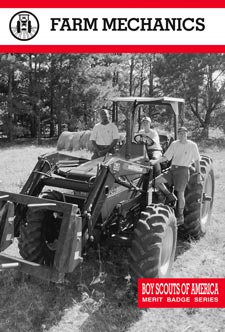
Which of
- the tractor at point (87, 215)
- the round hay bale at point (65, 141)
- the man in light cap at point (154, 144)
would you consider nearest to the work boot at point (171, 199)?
the tractor at point (87, 215)

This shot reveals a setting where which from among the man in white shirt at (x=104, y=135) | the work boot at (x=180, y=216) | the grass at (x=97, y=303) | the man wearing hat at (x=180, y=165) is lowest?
the grass at (x=97, y=303)

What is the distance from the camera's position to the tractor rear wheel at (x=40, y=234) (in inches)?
192

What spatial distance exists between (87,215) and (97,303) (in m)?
1.06

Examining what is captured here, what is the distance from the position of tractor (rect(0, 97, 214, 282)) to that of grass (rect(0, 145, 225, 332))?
38 centimetres

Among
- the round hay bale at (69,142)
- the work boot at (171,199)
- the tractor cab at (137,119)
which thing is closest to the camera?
the work boot at (171,199)

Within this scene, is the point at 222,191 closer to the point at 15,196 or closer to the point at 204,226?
the point at 204,226

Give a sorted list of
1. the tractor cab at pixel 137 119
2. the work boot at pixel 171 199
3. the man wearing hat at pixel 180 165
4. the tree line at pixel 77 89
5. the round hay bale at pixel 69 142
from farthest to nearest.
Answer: the tree line at pixel 77 89
the round hay bale at pixel 69 142
the man wearing hat at pixel 180 165
the tractor cab at pixel 137 119
the work boot at pixel 171 199

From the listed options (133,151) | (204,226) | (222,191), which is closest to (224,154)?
(222,191)

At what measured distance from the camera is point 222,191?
32.7ft

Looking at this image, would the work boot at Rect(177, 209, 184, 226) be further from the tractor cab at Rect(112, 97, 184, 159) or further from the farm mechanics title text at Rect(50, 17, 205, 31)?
the farm mechanics title text at Rect(50, 17, 205, 31)

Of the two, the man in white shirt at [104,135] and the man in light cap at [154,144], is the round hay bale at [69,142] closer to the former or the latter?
the man in white shirt at [104,135]

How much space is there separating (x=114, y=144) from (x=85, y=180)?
1631 millimetres

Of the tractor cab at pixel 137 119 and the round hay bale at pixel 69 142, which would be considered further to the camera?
the round hay bale at pixel 69 142

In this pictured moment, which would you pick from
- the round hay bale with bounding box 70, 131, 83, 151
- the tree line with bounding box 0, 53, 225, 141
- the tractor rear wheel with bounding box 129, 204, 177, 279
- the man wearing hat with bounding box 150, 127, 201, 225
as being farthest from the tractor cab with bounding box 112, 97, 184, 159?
the tree line with bounding box 0, 53, 225, 141
